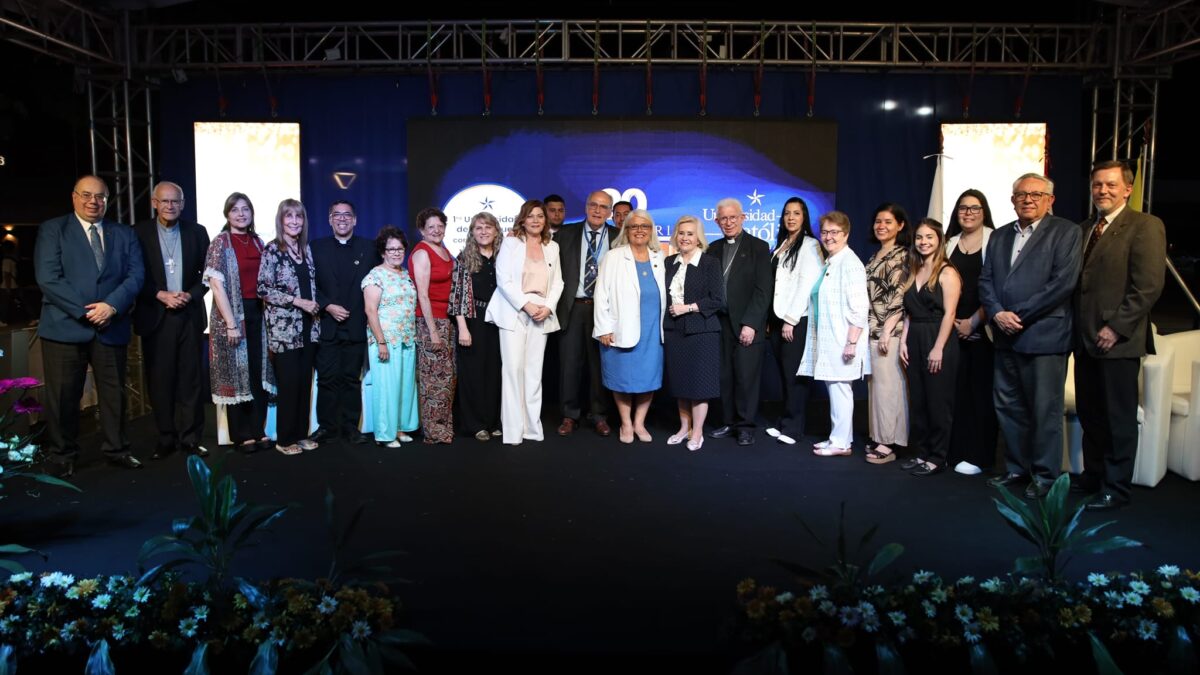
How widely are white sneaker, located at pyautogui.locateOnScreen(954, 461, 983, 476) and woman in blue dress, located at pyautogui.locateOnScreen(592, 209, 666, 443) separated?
1.76 m

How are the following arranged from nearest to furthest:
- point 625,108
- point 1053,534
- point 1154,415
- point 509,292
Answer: point 1053,534 < point 1154,415 < point 509,292 < point 625,108

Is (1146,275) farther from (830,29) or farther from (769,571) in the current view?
(830,29)

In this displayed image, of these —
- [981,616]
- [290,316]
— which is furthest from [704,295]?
[981,616]

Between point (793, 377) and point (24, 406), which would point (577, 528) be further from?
point (24, 406)

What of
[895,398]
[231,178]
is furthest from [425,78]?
[895,398]

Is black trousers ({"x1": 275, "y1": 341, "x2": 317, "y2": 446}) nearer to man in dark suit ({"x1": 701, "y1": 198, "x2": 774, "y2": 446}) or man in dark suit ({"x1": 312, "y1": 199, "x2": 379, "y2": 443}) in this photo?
man in dark suit ({"x1": 312, "y1": 199, "x2": 379, "y2": 443})

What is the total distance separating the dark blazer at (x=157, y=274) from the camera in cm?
459

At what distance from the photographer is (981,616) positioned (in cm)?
214

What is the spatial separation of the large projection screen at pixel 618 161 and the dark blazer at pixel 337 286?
1813mm

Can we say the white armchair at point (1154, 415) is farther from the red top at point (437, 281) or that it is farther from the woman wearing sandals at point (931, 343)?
the red top at point (437, 281)

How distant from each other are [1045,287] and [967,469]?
1055mm

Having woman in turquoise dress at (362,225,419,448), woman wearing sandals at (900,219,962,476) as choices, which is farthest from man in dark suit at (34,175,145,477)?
woman wearing sandals at (900,219,962,476)

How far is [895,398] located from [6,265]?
9.63 metres

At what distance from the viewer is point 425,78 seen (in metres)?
6.70
